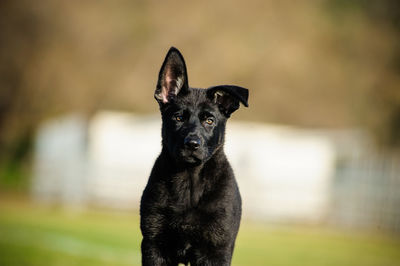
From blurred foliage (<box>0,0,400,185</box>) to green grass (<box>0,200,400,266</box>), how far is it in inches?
501

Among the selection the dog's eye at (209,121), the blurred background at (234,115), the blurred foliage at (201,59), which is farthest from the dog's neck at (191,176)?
the blurred foliage at (201,59)

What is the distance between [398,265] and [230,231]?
27.1ft

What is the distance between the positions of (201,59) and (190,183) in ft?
94.7

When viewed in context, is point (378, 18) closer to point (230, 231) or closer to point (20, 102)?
point (20, 102)

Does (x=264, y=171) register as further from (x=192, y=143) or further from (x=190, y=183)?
(x=192, y=143)

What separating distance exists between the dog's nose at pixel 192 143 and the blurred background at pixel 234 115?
30.6 ft

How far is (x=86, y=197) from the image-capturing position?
79.2 ft

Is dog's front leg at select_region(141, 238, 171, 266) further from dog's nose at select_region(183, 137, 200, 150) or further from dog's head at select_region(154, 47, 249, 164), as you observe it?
dog's nose at select_region(183, 137, 200, 150)

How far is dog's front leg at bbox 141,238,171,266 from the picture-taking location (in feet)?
15.3

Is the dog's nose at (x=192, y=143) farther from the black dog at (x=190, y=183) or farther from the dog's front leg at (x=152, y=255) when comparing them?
the dog's front leg at (x=152, y=255)

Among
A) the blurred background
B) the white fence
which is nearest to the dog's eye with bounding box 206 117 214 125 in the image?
the blurred background

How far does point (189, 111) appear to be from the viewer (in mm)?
5059

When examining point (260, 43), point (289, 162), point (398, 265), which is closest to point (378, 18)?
A: point (260, 43)

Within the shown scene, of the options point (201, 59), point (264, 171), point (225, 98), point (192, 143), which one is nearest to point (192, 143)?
point (192, 143)
